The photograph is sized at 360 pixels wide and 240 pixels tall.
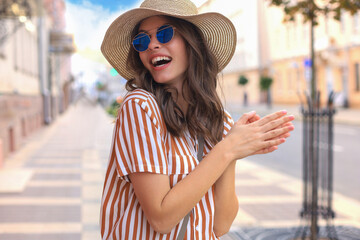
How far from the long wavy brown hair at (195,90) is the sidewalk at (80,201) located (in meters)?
1.71

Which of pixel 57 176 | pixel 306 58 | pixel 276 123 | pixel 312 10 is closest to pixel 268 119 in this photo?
pixel 276 123

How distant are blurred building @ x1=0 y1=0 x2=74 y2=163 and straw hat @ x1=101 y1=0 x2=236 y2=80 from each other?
3.51 metres

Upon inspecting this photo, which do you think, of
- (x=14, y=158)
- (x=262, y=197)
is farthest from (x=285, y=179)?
(x=14, y=158)

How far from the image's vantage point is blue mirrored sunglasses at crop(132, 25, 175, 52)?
1.66 meters

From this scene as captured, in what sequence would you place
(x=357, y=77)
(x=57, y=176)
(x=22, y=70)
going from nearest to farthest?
(x=57, y=176) < (x=22, y=70) < (x=357, y=77)

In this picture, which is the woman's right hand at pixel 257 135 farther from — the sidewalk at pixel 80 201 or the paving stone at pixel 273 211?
the paving stone at pixel 273 211

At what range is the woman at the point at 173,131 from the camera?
1427mm

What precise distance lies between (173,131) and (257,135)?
279 mm

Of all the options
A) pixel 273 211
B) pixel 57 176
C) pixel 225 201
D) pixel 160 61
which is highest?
pixel 160 61

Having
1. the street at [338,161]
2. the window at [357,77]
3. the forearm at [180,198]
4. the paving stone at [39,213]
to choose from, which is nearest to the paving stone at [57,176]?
the paving stone at [39,213]

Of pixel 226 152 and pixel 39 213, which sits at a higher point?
pixel 226 152

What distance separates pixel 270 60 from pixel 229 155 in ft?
129

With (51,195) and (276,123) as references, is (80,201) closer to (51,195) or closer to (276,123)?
(51,195)

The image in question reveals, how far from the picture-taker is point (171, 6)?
5.35 feet
